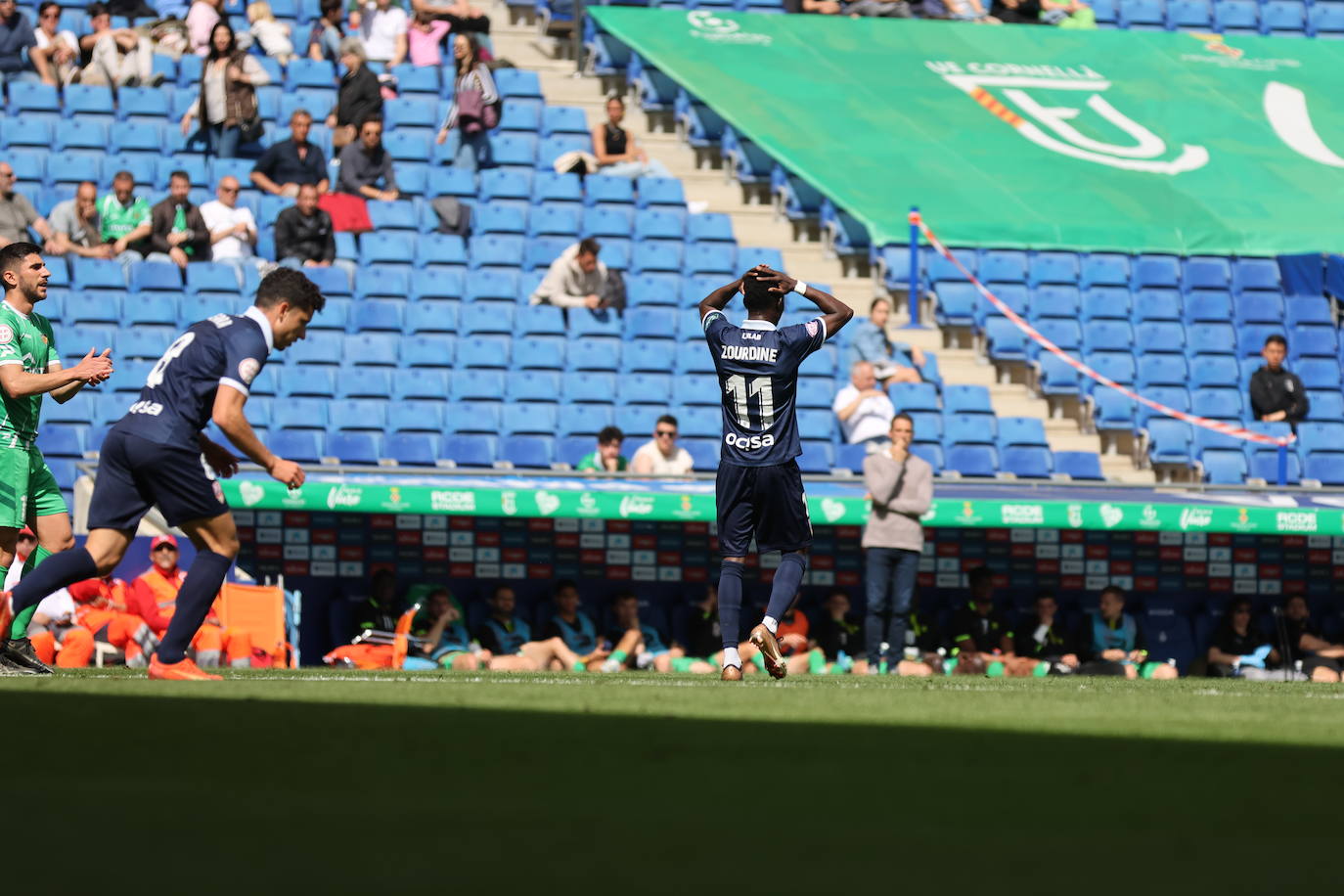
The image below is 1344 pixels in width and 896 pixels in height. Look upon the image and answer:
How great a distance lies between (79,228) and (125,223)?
422 mm

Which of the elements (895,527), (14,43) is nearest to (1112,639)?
(895,527)

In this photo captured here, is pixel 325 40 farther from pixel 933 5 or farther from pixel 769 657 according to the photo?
pixel 769 657

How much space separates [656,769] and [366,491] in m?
9.18

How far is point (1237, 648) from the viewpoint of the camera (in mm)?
15461

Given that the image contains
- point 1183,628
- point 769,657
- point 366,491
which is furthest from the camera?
point 1183,628

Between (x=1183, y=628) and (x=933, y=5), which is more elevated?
(x=933, y=5)

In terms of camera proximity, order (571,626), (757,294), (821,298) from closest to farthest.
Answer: (757,294) → (821,298) → (571,626)

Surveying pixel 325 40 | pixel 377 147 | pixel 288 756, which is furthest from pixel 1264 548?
pixel 288 756

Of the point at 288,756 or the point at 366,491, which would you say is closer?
the point at 288,756

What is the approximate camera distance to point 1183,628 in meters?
16.1

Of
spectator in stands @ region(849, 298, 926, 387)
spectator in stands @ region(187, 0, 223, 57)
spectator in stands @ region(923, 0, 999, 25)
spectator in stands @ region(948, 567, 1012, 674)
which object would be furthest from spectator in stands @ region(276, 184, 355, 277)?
spectator in stands @ region(923, 0, 999, 25)

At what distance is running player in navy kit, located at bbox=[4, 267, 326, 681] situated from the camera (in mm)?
8250

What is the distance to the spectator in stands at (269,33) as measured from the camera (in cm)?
A: 2027

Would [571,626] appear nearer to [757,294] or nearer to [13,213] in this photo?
[757,294]
